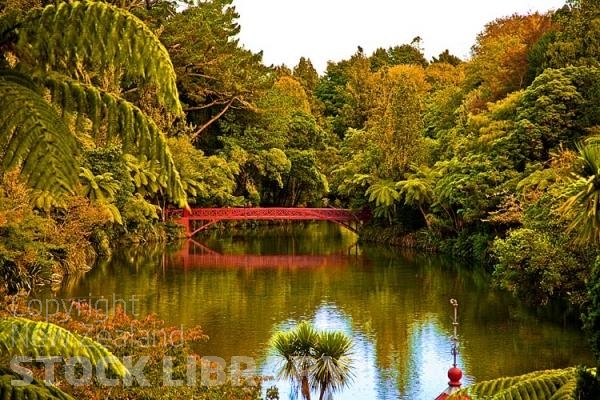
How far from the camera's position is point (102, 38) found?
2.68 meters

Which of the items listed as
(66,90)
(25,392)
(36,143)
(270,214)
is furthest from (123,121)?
(270,214)

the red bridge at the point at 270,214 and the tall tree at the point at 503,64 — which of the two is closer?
the tall tree at the point at 503,64

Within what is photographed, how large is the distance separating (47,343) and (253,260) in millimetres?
24804

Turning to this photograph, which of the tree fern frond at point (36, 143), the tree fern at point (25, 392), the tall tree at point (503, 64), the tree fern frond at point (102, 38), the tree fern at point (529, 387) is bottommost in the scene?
the tree fern at point (529, 387)

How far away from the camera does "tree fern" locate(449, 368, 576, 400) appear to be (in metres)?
3.84

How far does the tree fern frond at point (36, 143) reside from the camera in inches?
96.5

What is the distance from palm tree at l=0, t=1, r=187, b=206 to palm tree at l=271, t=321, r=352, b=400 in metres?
7.82

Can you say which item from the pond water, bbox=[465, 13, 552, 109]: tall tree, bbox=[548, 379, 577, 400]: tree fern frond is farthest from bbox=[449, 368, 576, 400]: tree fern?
bbox=[465, 13, 552, 109]: tall tree

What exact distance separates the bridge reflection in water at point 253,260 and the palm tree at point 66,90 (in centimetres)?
2258

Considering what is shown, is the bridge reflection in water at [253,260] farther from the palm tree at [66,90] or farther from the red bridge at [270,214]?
the palm tree at [66,90]

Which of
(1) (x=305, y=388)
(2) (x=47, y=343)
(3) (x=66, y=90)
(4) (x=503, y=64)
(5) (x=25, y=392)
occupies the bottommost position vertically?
(1) (x=305, y=388)

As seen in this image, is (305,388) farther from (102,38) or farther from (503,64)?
(503,64)

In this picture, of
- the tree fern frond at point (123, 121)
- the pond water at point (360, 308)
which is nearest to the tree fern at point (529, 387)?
the tree fern frond at point (123, 121)

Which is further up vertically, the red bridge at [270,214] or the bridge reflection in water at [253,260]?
the red bridge at [270,214]
